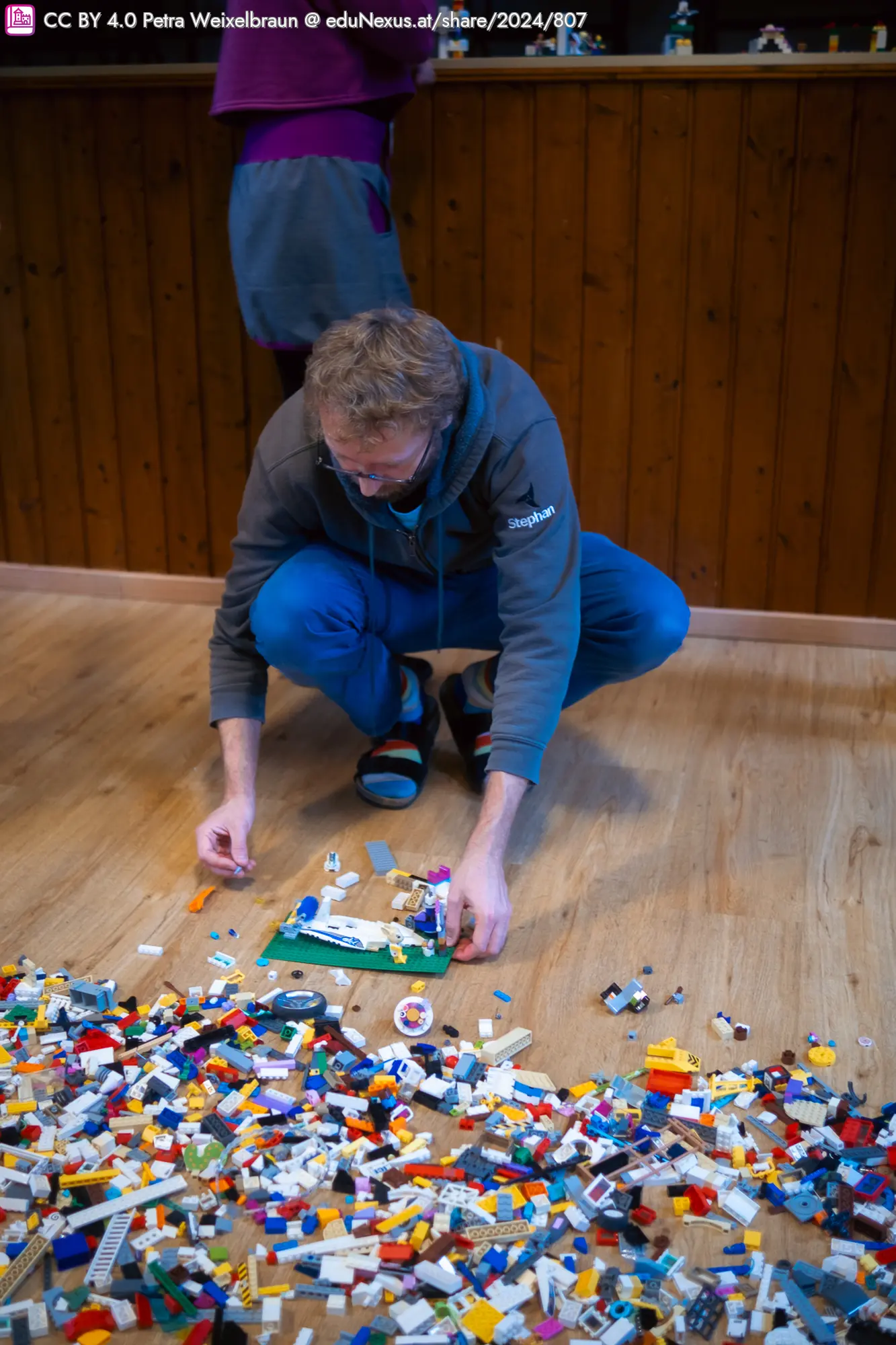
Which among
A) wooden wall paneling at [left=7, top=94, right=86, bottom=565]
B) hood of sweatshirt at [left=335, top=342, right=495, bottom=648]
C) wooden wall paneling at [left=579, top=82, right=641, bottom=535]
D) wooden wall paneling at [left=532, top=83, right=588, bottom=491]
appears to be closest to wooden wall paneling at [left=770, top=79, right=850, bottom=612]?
wooden wall paneling at [left=579, top=82, right=641, bottom=535]

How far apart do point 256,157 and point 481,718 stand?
1.12 meters

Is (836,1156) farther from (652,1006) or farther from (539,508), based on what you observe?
(539,508)

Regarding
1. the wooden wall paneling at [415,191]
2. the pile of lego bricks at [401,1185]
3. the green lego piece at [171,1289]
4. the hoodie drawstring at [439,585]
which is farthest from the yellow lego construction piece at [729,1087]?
the wooden wall paneling at [415,191]

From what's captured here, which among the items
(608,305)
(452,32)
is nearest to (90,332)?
(452,32)

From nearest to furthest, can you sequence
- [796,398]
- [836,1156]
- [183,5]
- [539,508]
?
[836,1156] < [539,508] < [796,398] < [183,5]

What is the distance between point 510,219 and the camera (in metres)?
2.82

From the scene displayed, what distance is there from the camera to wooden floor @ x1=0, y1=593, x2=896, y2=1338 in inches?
67.4

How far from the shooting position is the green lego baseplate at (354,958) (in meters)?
1.77

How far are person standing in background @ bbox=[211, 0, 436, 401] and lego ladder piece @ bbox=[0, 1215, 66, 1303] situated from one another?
5.56 feet

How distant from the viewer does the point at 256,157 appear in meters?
2.41

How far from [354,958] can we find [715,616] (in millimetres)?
1511

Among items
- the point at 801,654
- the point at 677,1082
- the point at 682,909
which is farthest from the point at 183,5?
the point at 677,1082

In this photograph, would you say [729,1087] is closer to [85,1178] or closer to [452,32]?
[85,1178]

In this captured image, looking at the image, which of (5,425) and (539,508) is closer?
(539,508)
